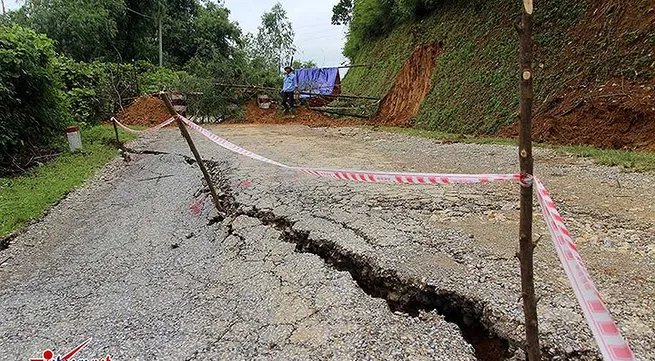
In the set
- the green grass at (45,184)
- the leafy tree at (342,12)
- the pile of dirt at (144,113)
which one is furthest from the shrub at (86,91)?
the leafy tree at (342,12)

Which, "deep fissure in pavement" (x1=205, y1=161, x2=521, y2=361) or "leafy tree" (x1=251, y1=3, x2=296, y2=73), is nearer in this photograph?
"deep fissure in pavement" (x1=205, y1=161, x2=521, y2=361)

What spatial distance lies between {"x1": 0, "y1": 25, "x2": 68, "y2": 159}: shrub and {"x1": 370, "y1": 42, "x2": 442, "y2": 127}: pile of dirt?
8.38 metres

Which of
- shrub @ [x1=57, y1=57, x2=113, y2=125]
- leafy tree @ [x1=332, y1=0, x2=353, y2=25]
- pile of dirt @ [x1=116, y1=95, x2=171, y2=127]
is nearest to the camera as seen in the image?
shrub @ [x1=57, y1=57, x2=113, y2=125]

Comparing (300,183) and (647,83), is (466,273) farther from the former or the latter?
(647,83)

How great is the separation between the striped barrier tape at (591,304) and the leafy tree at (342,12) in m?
28.4

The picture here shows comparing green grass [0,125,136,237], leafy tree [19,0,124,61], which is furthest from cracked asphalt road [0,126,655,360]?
leafy tree [19,0,124,61]

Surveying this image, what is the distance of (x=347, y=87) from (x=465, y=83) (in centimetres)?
1054

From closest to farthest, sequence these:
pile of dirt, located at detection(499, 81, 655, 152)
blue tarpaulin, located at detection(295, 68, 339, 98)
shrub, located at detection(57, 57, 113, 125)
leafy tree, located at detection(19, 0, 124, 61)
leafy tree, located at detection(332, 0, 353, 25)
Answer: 1. pile of dirt, located at detection(499, 81, 655, 152)
2. shrub, located at detection(57, 57, 113, 125)
3. blue tarpaulin, located at detection(295, 68, 339, 98)
4. leafy tree, located at detection(19, 0, 124, 61)
5. leafy tree, located at detection(332, 0, 353, 25)

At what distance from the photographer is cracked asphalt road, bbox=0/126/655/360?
2262mm

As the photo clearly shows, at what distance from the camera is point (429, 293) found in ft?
8.33

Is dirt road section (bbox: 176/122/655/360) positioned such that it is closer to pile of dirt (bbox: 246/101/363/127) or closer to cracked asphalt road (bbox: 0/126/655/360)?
cracked asphalt road (bbox: 0/126/655/360)

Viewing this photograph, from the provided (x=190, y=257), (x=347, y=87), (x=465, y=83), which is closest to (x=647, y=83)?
(x=465, y=83)

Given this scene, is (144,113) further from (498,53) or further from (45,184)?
(498,53)

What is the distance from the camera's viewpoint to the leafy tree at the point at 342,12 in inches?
1117
